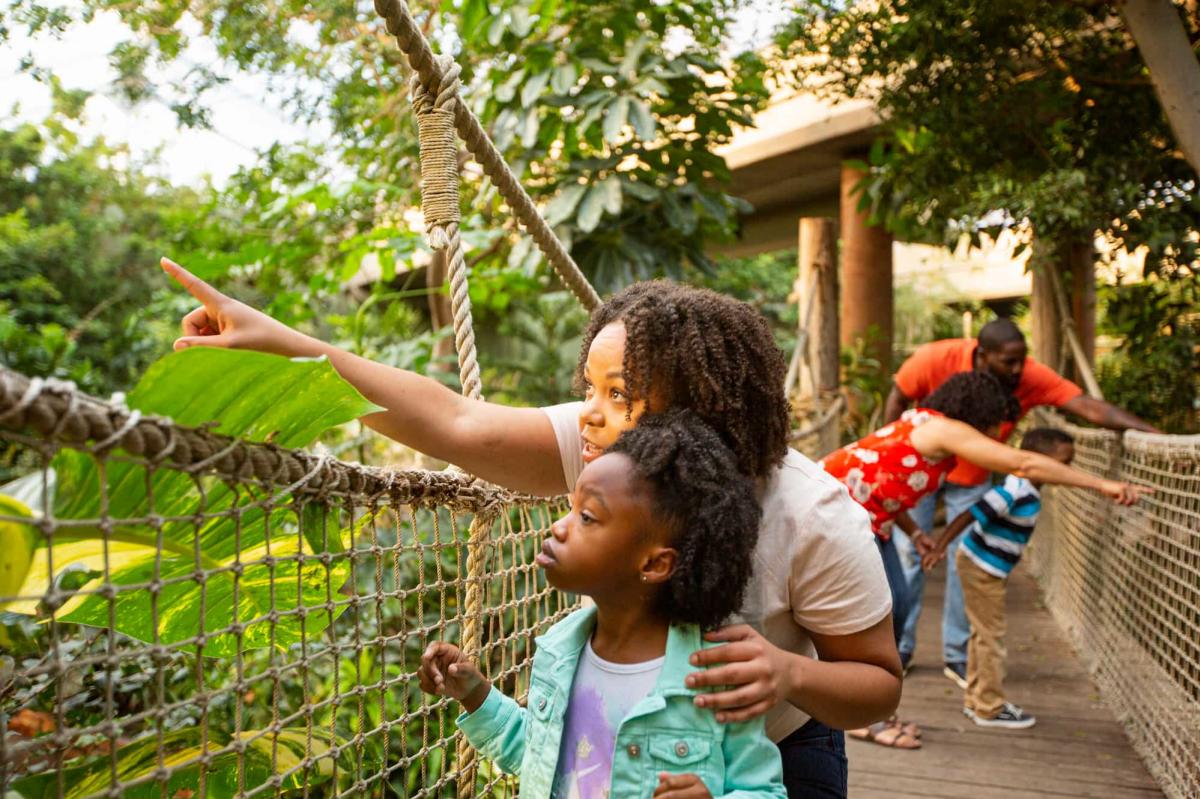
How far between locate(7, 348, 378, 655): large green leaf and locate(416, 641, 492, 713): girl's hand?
114 millimetres

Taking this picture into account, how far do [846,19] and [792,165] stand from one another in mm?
3182

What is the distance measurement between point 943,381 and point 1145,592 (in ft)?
2.88

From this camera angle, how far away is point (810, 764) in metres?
1.10

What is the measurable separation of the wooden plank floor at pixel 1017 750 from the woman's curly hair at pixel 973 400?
34.8 inches

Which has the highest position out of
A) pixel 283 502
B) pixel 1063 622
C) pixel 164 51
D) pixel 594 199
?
pixel 164 51

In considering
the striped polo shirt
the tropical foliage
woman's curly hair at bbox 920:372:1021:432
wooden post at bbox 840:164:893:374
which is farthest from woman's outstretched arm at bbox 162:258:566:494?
wooden post at bbox 840:164:893:374

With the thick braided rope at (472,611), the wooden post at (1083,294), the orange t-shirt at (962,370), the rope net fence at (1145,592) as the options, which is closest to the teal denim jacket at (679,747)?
the thick braided rope at (472,611)


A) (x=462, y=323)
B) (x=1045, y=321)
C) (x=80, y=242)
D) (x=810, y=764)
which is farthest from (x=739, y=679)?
(x=80, y=242)

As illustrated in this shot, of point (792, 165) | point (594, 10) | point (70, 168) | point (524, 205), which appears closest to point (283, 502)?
point (524, 205)

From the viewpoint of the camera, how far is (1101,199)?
3568mm

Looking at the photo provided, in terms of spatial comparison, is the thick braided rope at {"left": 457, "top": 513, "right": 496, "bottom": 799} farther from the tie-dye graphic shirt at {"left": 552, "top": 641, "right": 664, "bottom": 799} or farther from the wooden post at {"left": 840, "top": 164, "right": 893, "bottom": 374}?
the wooden post at {"left": 840, "top": 164, "right": 893, "bottom": 374}

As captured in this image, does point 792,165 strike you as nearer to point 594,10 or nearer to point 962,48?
point 962,48

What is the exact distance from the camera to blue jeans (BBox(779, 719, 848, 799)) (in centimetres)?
110

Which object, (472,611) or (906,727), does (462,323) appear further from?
(906,727)
